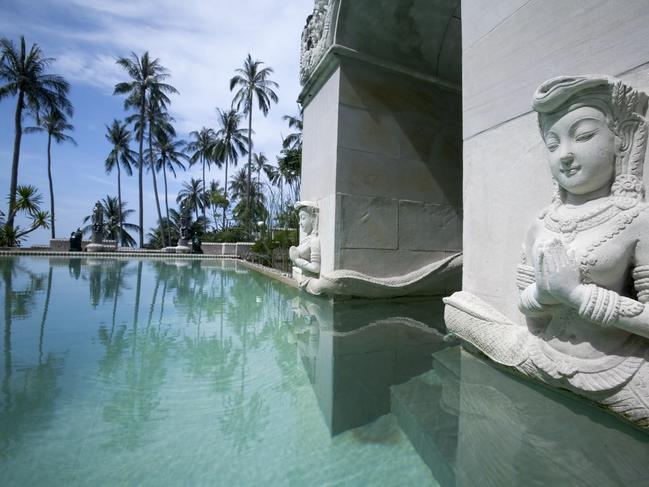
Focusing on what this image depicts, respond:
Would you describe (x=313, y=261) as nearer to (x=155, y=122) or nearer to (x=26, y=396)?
(x=26, y=396)

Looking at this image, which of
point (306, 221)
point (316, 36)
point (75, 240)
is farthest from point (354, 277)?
point (75, 240)

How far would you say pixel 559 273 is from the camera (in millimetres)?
1510

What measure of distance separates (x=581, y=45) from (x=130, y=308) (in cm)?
466

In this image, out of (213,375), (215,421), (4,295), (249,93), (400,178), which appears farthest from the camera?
(249,93)

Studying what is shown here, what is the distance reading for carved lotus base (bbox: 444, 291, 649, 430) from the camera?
1440 millimetres

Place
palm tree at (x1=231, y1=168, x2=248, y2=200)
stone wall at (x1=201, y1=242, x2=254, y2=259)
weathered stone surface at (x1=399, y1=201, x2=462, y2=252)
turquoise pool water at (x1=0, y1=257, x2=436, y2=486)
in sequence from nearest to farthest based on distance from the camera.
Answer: turquoise pool water at (x1=0, y1=257, x2=436, y2=486), weathered stone surface at (x1=399, y1=201, x2=462, y2=252), stone wall at (x1=201, y1=242, x2=254, y2=259), palm tree at (x1=231, y1=168, x2=248, y2=200)

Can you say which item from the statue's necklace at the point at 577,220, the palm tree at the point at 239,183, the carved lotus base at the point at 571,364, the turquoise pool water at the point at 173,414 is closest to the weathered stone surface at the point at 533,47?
the statue's necklace at the point at 577,220

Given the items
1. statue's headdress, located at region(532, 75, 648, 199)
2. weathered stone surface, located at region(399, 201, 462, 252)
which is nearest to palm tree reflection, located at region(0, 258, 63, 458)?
statue's headdress, located at region(532, 75, 648, 199)

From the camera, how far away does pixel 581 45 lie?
1.89m

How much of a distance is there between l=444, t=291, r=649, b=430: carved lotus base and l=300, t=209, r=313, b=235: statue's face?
3.23m

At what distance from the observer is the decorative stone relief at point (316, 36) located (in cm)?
502

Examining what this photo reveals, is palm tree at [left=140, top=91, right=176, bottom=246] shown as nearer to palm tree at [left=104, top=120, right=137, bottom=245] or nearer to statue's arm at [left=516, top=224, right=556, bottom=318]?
palm tree at [left=104, top=120, right=137, bottom=245]

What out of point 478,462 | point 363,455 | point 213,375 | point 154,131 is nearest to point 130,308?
point 213,375

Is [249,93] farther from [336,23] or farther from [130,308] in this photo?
[130,308]
